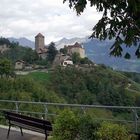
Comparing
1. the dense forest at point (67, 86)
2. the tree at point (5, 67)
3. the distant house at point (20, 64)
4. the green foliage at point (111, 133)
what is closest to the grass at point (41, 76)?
the dense forest at point (67, 86)

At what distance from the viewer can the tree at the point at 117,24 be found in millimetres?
6183

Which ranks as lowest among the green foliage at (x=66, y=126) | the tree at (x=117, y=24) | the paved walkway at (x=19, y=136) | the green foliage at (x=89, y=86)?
the green foliage at (x=89, y=86)

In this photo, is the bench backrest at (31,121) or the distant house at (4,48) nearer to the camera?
the bench backrest at (31,121)

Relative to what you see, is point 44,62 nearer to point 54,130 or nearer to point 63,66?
point 63,66

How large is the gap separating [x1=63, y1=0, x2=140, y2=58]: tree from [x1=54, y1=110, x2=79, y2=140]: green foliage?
5.29 feet

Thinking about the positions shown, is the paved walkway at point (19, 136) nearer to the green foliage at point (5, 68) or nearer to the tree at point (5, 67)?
the green foliage at point (5, 68)

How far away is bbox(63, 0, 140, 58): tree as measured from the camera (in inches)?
243

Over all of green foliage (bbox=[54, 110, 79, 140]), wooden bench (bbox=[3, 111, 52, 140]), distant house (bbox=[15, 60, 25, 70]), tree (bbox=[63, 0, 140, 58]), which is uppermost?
tree (bbox=[63, 0, 140, 58])

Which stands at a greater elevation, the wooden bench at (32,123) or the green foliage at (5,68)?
the wooden bench at (32,123)

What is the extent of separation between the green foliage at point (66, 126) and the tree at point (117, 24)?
1.61 metres

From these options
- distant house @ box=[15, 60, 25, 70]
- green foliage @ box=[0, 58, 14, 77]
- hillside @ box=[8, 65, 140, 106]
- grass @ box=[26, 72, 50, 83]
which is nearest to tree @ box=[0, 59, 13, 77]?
green foliage @ box=[0, 58, 14, 77]

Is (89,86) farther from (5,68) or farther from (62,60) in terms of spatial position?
(62,60)

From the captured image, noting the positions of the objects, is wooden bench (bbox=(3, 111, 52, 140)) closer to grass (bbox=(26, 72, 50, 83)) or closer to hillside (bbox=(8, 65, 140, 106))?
hillside (bbox=(8, 65, 140, 106))

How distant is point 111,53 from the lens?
6570 mm
